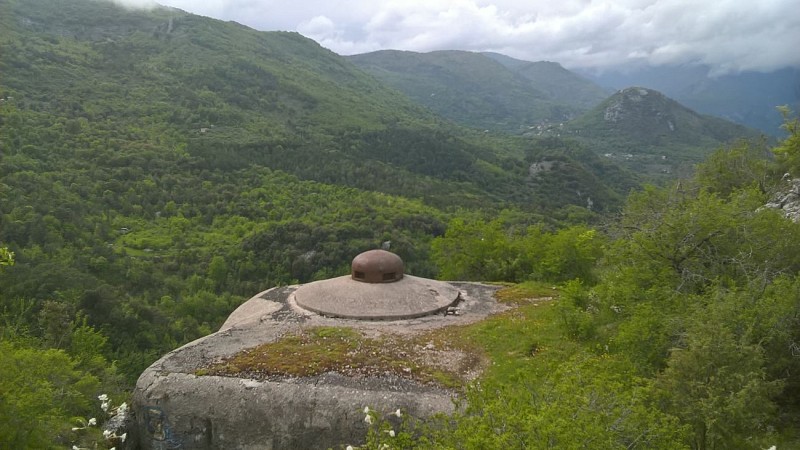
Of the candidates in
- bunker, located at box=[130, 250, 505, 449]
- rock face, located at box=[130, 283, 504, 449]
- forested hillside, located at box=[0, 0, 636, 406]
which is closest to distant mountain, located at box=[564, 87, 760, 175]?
forested hillside, located at box=[0, 0, 636, 406]

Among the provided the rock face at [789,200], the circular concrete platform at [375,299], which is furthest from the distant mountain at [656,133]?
the circular concrete platform at [375,299]

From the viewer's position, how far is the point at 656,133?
183750 millimetres

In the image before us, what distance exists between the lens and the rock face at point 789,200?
52.3 feet

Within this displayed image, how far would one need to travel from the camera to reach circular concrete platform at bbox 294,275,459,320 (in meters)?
15.4

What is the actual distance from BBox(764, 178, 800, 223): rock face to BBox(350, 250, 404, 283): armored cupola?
454 inches

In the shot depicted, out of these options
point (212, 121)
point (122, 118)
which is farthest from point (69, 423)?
point (212, 121)


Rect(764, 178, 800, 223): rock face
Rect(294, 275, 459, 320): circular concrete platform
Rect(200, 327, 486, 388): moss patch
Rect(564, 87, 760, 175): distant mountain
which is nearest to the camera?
Rect(200, 327, 486, 388): moss patch

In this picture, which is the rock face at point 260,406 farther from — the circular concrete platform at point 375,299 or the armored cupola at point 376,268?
the armored cupola at point 376,268

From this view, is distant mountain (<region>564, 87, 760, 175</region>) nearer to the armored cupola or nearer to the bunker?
the armored cupola

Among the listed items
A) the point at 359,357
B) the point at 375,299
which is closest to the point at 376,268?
the point at 375,299

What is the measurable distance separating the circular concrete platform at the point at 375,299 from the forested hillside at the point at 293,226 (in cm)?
208

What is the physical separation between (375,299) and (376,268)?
1204mm

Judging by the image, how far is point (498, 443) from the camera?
5680 millimetres

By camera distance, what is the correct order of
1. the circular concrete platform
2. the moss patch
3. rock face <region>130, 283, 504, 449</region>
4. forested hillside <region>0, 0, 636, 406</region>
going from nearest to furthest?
rock face <region>130, 283, 504, 449</region>, the moss patch, the circular concrete platform, forested hillside <region>0, 0, 636, 406</region>
